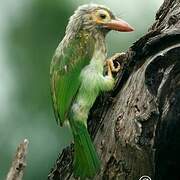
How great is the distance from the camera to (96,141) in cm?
650

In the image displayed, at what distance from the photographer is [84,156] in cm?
647

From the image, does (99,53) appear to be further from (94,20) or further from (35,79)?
(35,79)

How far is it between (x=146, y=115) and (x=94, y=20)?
1.45 m

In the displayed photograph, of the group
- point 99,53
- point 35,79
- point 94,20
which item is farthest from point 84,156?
point 35,79

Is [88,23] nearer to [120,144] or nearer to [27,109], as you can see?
[120,144]

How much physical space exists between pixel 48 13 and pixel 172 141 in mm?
7797

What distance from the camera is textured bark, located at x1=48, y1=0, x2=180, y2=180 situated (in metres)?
6.02

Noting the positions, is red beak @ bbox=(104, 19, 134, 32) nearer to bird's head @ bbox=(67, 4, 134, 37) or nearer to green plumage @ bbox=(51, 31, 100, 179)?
bird's head @ bbox=(67, 4, 134, 37)

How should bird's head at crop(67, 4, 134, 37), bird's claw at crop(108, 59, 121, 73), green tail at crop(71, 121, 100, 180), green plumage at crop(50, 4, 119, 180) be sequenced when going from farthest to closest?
bird's head at crop(67, 4, 134, 37) → bird's claw at crop(108, 59, 121, 73) → green plumage at crop(50, 4, 119, 180) → green tail at crop(71, 121, 100, 180)

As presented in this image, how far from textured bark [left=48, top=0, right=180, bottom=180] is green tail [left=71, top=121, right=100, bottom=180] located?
0.15ft

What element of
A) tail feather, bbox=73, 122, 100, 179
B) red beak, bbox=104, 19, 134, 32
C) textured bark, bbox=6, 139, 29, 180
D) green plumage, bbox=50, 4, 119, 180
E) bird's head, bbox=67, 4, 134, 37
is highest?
bird's head, bbox=67, 4, 134, 37

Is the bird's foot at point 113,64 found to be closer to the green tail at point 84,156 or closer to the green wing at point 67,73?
the green wing at point 67,73

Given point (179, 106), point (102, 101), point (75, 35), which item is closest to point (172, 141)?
point (179, 106)

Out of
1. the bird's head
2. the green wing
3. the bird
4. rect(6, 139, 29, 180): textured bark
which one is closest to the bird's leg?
the bird
